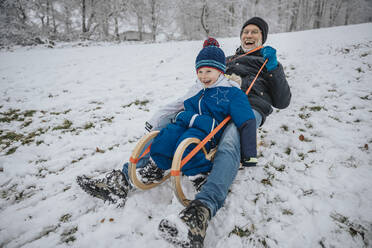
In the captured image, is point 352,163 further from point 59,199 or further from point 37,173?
point 37,173

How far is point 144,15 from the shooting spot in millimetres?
22062

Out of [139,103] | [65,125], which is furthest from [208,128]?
[65,125]

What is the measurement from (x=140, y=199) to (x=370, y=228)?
2192 millimetres

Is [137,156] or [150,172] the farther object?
[150,172]

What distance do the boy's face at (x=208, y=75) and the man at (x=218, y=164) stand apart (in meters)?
0.24

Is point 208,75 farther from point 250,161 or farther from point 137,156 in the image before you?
point 137,156

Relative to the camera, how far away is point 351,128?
274 centimetres

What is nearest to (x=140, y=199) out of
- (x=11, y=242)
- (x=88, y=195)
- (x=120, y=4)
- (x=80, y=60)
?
(x=88, y=195)

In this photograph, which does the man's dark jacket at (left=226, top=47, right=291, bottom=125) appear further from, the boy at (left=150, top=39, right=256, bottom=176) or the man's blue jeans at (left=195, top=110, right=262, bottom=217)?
the man's blue jeans at (left=195, top=110, right=262, bottom=217)

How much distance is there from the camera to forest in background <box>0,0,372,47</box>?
46.3ft

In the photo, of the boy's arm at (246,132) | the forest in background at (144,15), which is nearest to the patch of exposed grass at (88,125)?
the boy's arm at (246,132)

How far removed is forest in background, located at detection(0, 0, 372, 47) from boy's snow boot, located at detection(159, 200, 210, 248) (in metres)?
15.7

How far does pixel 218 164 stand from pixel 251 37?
7.77ft

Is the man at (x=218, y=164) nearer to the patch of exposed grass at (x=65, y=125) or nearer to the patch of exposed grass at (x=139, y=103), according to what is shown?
the patch of exposed grass at (x=65, y=125)
